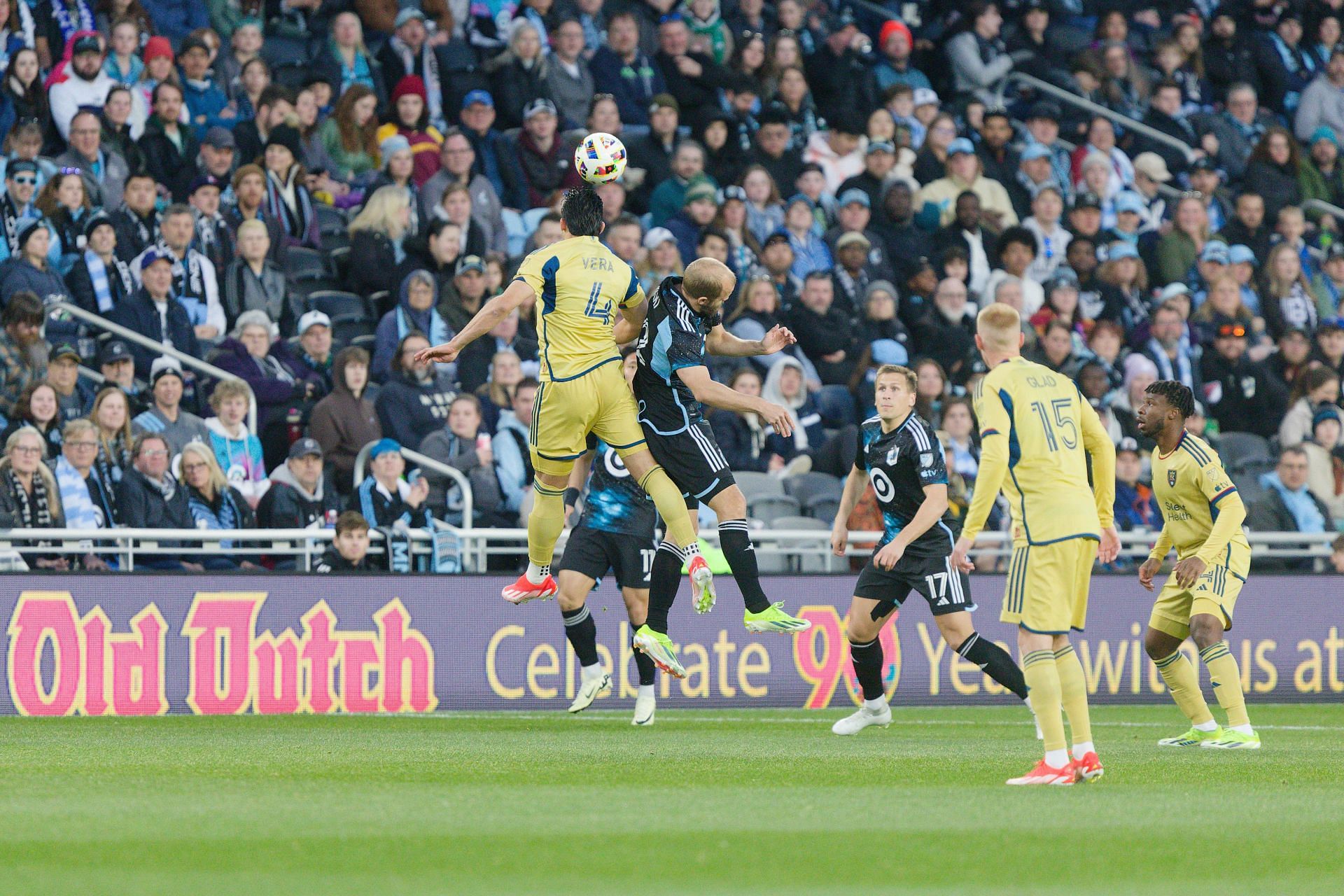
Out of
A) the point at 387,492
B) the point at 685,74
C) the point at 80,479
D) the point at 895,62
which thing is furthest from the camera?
the point at 895,62

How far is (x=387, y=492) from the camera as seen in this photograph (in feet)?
50.7

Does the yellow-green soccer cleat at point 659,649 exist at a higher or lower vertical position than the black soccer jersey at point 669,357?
lower

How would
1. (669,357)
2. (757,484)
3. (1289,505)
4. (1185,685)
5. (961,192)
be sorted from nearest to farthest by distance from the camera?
(669,357)
(1185,685)
(757,484)
(1289,505)
(961,192)

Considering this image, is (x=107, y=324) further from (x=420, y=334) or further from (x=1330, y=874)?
(x=1330, y=874)

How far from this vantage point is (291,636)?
14.6m

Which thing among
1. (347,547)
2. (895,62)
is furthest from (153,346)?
(895,62)

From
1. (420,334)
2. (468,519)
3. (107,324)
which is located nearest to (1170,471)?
(468,519)

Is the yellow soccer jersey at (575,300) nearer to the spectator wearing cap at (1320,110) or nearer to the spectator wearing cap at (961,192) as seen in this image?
the spectator wearing cap at (961,192)

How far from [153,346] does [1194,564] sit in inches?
346

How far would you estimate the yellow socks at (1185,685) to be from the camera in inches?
459

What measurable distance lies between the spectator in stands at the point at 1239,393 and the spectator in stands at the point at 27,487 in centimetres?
1208

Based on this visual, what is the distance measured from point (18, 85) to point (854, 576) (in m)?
8.48

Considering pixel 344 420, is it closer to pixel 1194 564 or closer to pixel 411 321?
pixel 411 321

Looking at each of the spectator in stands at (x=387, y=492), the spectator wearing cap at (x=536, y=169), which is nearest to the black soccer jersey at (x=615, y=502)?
the spectator in stands at (x=387, y=492)
